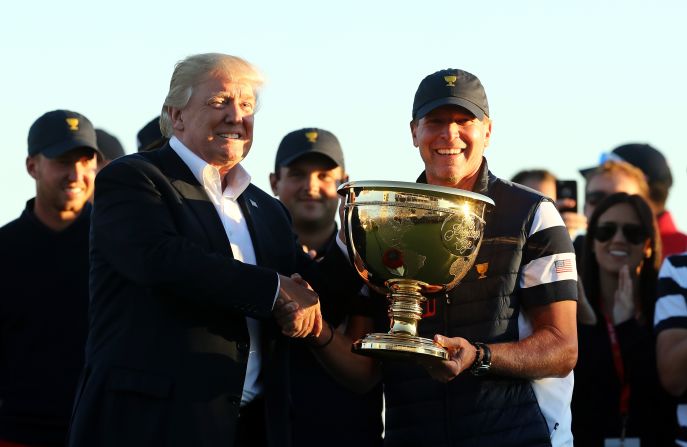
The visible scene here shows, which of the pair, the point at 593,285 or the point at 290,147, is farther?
the point at 290,147

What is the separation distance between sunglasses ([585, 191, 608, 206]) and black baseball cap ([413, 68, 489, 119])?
3.03 meters

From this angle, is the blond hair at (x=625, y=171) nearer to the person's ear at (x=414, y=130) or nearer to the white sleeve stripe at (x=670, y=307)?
the white sleeve stripe at (x=670, y=307)

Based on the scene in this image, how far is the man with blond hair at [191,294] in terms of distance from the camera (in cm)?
470

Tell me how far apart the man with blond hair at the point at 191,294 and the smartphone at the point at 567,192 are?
324cm

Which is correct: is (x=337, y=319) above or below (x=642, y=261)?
below

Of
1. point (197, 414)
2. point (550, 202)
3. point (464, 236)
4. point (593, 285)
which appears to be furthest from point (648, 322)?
point (197, 414)

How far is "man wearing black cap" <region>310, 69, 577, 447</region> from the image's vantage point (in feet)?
15.8

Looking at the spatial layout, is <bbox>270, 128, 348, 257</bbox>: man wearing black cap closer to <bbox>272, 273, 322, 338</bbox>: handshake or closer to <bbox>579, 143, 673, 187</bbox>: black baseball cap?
<bbox>579, 143, 673, 187</bbox>: black baseball cap

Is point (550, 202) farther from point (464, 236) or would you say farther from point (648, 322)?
point (648, 322)

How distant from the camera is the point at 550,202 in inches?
200

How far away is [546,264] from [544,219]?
0.18m

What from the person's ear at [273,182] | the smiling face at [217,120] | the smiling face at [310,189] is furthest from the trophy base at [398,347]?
the person's ear at [273,182]

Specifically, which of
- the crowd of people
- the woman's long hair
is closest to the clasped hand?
the crowd of people

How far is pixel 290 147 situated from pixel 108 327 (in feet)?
9.83
